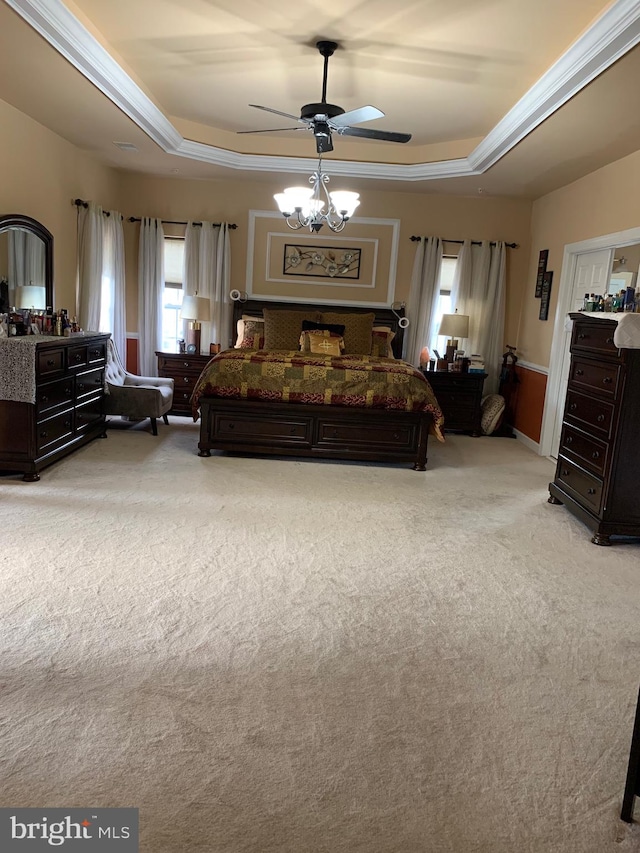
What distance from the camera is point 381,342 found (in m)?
6.99

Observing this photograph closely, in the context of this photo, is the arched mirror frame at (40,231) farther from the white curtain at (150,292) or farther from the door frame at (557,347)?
the door frame at (557,347)

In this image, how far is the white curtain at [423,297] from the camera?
7.20 meters

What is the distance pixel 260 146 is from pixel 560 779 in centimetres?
612

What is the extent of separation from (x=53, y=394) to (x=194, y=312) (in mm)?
2618

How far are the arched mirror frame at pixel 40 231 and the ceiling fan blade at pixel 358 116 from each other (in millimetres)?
2593

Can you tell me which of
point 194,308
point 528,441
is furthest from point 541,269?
point 194,308

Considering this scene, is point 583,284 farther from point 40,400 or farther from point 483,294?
point 40,400

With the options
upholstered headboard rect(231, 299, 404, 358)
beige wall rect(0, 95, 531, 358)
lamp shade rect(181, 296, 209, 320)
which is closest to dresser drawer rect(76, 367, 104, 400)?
lamp shade rect(181, 296, 209, 320)

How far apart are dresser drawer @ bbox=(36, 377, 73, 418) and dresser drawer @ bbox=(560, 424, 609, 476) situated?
3797 millimetres

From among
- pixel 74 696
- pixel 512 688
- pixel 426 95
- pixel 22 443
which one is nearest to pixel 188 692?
pixel 74 696

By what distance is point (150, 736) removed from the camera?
6.45 feet

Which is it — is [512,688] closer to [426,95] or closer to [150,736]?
[150,736]

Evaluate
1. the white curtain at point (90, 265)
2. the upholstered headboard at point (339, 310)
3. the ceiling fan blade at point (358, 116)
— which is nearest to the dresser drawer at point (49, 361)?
the white curtain at point (90, 265)

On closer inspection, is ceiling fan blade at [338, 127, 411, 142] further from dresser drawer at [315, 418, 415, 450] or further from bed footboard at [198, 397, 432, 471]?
dresser drawer at [315, 418, 415, 450]
